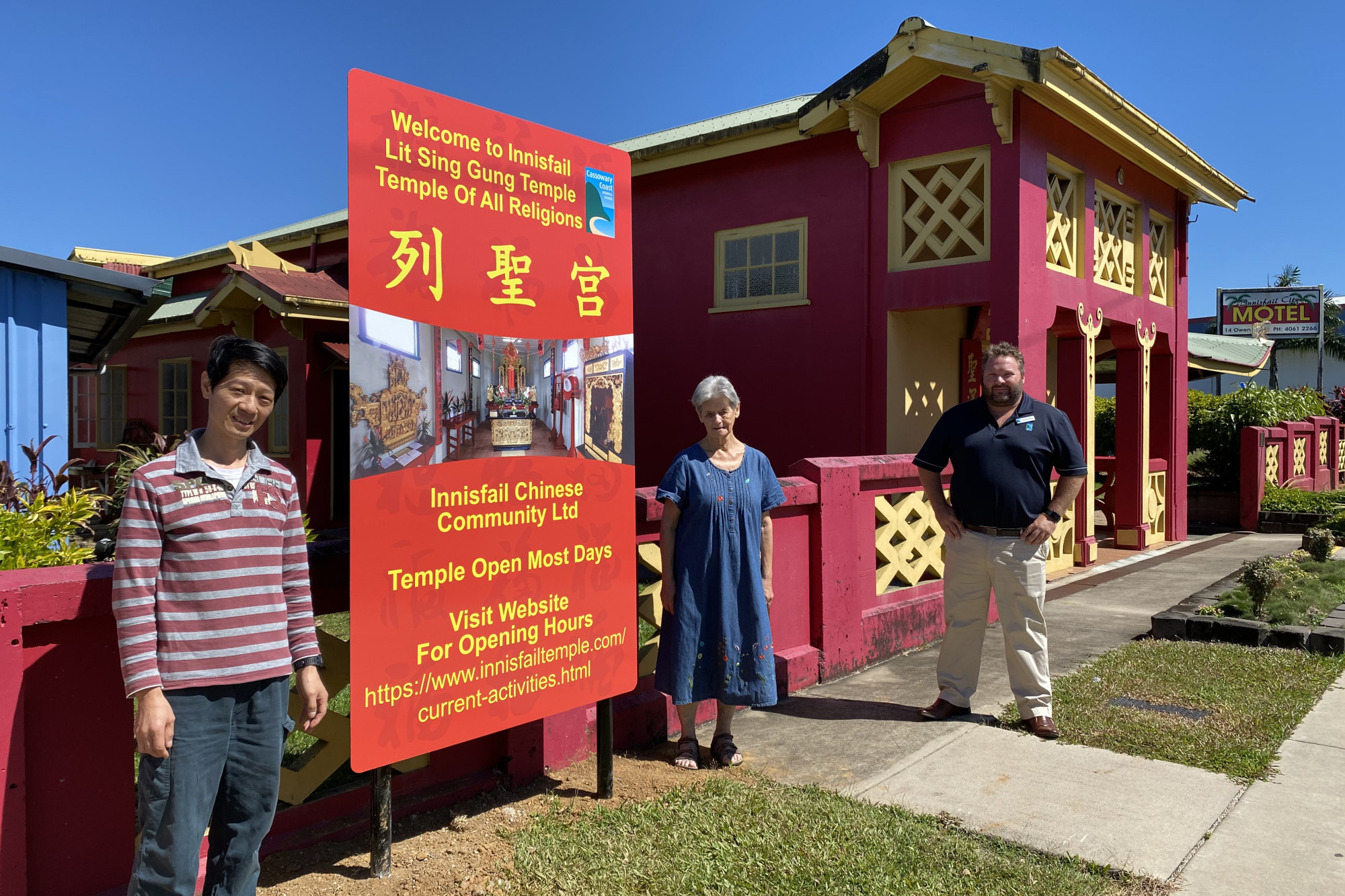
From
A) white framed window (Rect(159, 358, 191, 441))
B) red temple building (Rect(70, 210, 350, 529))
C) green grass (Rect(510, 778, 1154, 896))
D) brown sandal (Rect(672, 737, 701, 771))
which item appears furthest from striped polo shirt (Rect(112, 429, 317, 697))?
white framed window (Rect(159, 358, 191, 441))

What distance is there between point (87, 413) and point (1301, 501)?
22116mm

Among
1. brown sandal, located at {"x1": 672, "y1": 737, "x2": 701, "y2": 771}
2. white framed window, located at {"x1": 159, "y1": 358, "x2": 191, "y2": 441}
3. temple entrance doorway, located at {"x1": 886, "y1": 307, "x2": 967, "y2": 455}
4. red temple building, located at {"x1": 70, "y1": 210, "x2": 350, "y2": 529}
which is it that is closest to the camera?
brown sandal, located at {"x1": 672, "y1": 737, "x2": 701, "y2": 771}

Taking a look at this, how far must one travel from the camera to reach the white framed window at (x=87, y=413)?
18000mm

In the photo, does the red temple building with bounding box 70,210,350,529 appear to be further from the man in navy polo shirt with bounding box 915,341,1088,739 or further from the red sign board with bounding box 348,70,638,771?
the man in navy polo shirt with bounding box 915,341,1088,739

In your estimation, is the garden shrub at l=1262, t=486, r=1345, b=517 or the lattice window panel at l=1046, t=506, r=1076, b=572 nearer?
the lattice window panel at l=1046, t=506, r=1076, b=572

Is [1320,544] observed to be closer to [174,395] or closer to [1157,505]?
[1157,505]

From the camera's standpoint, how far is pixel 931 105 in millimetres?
9148

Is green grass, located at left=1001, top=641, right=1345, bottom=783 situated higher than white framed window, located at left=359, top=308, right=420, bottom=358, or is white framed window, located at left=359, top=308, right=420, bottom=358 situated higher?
white framed window, located at left=359, top=308, right=420, bottom=358

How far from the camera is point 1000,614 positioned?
4.98 metres

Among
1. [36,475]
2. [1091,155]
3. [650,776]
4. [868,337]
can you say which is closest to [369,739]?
[650,776]

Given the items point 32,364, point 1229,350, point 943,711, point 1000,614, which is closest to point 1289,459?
Result: point 1229,350

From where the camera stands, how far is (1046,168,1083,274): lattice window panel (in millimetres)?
9453

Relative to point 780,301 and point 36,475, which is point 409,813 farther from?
point 780,301

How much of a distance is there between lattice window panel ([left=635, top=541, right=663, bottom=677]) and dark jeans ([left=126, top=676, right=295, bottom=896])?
221 centimetres
